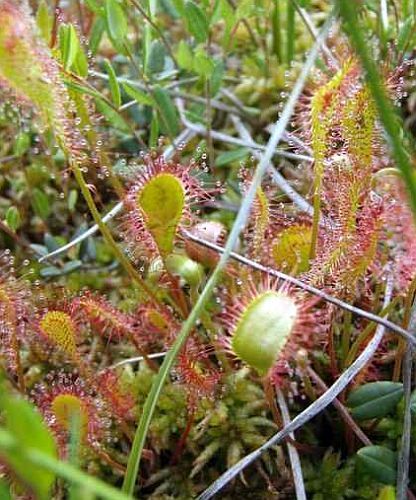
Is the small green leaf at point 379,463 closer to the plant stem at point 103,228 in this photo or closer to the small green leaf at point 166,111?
the plant stem at point 103,228

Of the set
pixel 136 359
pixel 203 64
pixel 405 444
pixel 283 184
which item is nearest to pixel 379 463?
pixel 405 444

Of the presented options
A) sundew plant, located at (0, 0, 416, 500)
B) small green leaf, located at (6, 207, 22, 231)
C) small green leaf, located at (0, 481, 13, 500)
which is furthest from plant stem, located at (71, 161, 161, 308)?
small green leaf, located at (0, 481, 13, 500)

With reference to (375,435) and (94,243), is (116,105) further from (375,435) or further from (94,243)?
(375,435)

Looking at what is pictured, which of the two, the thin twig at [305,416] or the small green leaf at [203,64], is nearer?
the thin twig at [305,416]

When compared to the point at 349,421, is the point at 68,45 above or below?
above

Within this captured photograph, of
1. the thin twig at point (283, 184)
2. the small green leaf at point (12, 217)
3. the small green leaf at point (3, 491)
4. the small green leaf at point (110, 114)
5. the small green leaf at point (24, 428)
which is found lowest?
the small green leaf at point (3, 491)

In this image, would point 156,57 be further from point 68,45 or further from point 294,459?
point 294,459

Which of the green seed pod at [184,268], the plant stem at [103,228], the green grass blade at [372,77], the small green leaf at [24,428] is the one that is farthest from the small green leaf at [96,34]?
the small green leaf at [24,428]
